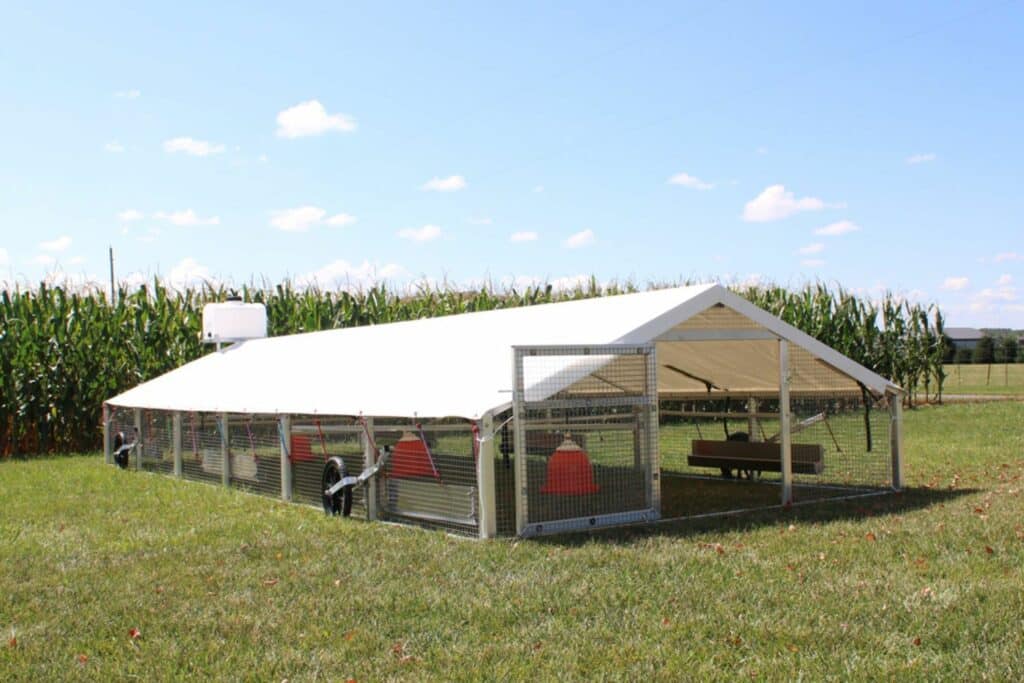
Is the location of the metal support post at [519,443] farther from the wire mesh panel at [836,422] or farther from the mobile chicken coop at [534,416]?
the wire mesh panel at [836,422]

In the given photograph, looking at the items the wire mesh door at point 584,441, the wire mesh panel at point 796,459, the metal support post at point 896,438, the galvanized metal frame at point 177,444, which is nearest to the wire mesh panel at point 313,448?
the wire mesh door at point 584,441

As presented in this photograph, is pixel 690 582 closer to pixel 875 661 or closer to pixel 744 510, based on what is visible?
pixel 875 661

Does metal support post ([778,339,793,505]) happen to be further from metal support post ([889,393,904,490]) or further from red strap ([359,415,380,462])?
red strap ([359,415,380,462])

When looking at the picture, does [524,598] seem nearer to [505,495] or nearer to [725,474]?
[505,495]

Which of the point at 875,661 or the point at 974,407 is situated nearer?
the point at 875,661

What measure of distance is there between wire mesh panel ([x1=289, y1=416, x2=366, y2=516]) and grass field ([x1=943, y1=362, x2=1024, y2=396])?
83.1 feet

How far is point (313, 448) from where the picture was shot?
12406 mm

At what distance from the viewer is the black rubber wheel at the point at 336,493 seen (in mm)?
10320

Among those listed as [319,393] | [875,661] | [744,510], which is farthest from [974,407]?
[875,661]

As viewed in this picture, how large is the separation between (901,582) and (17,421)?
1646 cm

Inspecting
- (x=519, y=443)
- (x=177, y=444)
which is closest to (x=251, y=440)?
(x=177, y=444)

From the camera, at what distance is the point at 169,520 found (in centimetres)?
1034

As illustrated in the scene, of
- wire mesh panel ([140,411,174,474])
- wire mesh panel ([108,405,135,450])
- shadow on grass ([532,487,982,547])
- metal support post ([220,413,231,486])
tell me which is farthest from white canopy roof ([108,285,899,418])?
wire mesh panel ([108,405,135,450])

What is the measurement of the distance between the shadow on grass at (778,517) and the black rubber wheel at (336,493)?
7.71 ft
